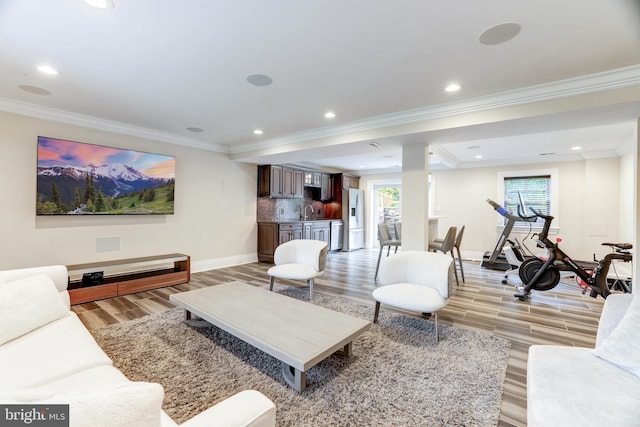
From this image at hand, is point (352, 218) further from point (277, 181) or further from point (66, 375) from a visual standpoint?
point (66, 375)

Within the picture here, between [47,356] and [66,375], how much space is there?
281mm

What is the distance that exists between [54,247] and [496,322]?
19.1 ft

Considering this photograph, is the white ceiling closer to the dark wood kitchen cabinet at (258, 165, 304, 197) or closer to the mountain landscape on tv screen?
the mountain landscape on tv screen

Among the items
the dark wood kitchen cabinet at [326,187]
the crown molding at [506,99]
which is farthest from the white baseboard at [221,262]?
the crown molding at [506,99]

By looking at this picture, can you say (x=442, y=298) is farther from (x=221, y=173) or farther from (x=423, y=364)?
(x=221, y=173)

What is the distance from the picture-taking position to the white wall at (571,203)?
17.9ft

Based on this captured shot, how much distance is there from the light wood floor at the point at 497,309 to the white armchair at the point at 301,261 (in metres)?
0.54

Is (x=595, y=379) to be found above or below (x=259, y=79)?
below

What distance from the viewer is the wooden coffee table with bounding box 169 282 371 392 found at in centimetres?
186

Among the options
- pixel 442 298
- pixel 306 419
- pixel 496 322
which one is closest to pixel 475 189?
pixel 496 322

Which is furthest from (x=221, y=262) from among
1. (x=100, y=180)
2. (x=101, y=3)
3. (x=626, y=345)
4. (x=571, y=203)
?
(x=571, y=203)

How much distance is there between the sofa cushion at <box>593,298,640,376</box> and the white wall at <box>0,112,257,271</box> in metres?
5.59

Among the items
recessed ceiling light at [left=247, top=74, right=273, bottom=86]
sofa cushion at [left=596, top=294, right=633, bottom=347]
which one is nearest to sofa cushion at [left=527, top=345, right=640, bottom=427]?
sofa cushion at [left=596, top=294, right=633, bottom=347]

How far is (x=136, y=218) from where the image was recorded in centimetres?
468
